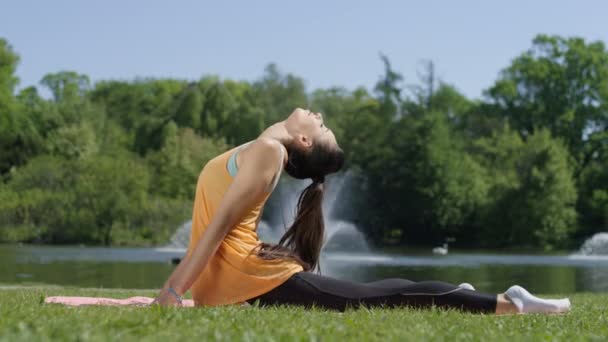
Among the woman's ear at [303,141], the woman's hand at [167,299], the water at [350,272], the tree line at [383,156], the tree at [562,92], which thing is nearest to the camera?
the woman's hand at [167,299]

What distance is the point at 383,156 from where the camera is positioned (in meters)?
59.3

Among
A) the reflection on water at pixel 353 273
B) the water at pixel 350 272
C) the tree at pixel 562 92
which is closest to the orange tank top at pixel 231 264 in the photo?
the water at pixel 350 272

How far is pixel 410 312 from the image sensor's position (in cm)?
608

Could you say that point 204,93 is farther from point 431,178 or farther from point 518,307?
point 518,307

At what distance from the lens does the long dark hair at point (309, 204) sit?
21.9 ft

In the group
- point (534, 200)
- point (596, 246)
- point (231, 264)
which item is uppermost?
point (231, 264)

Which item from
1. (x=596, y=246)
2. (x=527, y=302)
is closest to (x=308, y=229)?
(x=527, y=302)

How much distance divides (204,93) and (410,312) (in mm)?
68859

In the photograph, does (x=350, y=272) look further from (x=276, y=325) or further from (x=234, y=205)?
(x=276, y=325)

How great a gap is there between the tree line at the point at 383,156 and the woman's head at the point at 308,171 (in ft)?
145

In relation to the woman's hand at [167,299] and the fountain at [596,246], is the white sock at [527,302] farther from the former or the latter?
the fountain at [596,246]

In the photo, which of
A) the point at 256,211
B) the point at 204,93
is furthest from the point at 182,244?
the point at 256,211

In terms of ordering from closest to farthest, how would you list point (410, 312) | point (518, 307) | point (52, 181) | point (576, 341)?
point (576, 341) → point (410, 312) → point (518, 307) → point (52, 181)

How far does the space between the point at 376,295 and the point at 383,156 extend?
53101 millimetres
